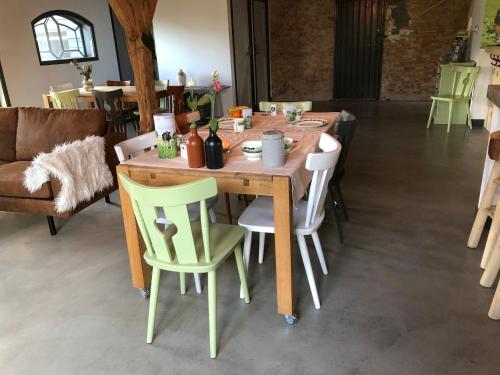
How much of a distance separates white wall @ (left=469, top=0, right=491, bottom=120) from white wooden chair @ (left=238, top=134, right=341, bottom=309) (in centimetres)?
477

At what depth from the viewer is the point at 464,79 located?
19.8 feet

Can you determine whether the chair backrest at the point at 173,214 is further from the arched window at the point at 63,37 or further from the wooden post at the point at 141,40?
the arched window at the point at 63,37

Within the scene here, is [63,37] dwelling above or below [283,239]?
above

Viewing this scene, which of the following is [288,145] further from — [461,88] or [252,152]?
[461,88]

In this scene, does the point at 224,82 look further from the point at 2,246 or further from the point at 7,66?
the point at 2,246

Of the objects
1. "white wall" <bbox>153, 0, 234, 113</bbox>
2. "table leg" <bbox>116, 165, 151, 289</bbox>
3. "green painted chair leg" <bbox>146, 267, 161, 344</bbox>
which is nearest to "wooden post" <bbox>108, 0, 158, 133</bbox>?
"table leg" <bbox>116, 165, 151, 289</bbox>

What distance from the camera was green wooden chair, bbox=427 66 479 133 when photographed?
5879 mm

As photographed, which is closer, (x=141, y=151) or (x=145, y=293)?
(x=145, y=293)

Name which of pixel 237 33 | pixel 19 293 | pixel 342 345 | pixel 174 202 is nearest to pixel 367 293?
pixel 342 345

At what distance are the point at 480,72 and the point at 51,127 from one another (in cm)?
571

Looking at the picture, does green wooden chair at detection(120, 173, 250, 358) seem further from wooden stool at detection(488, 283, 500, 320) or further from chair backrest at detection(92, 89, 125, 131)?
chair backrest at detection(92, 89, 125, 131)

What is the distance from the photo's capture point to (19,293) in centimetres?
255

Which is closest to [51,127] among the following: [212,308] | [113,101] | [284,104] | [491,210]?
[113,101]

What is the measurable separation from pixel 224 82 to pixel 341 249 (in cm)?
474
